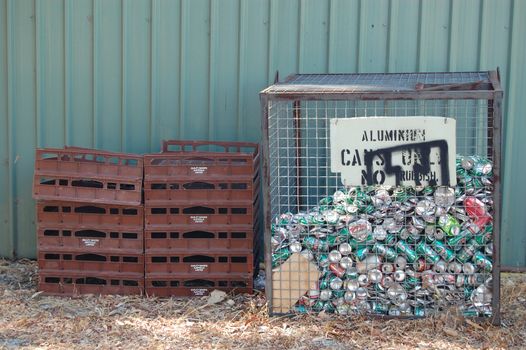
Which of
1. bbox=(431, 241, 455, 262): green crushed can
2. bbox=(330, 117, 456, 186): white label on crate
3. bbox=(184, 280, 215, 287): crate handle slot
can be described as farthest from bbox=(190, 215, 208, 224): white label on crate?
bbox=(431, 241, 455, 262): green crushed can

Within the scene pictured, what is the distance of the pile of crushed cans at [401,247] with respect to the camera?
17.3 feet

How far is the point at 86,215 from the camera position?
594 cm

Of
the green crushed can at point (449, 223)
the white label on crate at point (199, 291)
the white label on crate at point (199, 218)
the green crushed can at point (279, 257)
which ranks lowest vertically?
the white label on crate at point (199, 291)

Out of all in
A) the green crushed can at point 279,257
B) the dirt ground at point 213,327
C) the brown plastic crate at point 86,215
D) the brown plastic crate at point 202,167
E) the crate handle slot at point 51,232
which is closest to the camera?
the dirt ground at point 213,327

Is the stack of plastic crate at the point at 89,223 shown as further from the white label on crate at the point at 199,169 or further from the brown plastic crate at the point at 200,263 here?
the white label on crate at the point at 199,169

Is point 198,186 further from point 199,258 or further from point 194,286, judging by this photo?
point 194,286

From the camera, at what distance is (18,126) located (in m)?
6.84

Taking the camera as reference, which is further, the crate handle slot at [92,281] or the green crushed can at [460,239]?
the crate handle slot at [92,281]

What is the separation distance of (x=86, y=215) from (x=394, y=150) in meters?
2.27

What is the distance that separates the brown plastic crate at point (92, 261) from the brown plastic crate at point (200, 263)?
0.36 ft

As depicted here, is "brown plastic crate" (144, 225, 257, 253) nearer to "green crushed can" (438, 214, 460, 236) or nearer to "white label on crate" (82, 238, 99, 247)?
"white label on crate" (82, 238, 99, 247)

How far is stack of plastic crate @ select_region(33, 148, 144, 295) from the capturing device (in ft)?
19.2

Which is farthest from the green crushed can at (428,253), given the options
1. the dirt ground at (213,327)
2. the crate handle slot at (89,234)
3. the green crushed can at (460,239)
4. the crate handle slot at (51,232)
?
the crate handle slot at (51,232)

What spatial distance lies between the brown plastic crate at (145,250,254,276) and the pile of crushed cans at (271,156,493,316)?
1.53 ft
